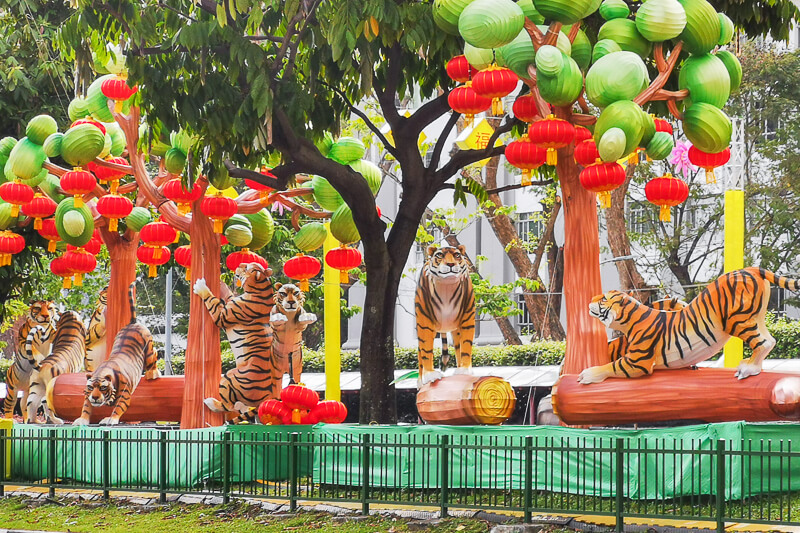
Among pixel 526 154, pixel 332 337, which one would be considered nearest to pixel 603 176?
pixel 526 154

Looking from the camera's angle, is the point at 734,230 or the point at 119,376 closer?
the point at 734,230

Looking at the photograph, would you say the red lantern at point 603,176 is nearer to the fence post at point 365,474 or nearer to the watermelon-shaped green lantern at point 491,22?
the watermelon-shaped green lantern at point 491,22

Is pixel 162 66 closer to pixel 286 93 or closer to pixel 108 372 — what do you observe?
pixel 286 93

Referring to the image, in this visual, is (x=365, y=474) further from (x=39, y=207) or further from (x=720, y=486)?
(x=39, y=207)

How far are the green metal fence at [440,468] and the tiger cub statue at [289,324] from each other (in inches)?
77.1

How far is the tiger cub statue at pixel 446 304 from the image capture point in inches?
632

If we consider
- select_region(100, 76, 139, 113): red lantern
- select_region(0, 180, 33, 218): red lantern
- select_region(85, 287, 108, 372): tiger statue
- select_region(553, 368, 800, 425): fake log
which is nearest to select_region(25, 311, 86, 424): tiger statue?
select_region(85, 287, 108, 372): tiger statue

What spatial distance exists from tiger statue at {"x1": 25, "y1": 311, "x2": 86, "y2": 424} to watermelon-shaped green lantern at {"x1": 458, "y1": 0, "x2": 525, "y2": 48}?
435 inches

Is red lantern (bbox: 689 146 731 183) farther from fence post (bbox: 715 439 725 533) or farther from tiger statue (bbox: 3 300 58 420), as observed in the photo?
tiger statue (bbox: 3 300 58 420)

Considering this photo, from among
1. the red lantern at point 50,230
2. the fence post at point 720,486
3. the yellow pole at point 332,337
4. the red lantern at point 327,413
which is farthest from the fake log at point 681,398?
the red lantern at point 50,230

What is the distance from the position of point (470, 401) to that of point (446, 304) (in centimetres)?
157

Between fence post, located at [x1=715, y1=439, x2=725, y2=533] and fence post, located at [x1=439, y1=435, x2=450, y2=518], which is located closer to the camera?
fence post, located at [x1=715, y1=439, x2=725, y2=533]

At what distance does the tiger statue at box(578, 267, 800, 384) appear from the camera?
14.0 m

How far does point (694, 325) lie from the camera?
47.0 feet
